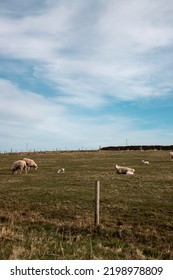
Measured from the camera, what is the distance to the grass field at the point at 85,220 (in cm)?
1064

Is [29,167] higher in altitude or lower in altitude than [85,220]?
higher

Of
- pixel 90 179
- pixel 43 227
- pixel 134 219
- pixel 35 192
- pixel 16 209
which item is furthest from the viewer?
pixel 90 179

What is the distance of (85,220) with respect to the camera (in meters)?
16.4

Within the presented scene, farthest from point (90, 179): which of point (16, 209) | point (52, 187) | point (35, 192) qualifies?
point (16, 209)

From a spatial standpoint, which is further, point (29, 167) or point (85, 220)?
point (29, 167)

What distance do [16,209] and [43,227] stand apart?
429 cm

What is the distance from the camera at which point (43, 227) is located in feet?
50.8

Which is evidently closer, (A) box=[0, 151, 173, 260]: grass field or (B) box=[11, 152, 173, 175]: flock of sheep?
(A) box=[0, 151, 173, 260]: grass field

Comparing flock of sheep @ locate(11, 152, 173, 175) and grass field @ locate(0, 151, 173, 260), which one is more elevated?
flock of sheep @ locate(11, 152, 173, 175)

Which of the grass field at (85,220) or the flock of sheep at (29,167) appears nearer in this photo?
the grass field at (85,220)

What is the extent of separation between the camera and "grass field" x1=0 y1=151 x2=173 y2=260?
34.9 ft

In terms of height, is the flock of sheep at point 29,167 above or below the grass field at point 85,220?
above
